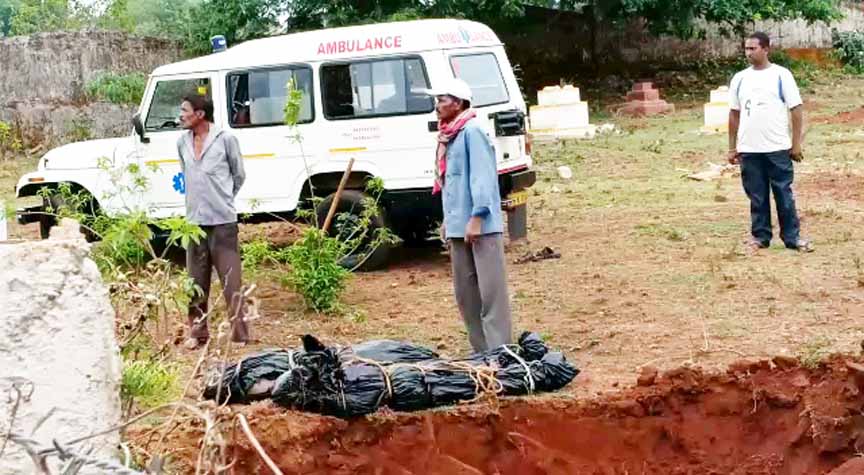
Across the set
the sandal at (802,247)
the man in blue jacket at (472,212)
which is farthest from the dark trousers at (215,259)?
the sandal at (802,247)

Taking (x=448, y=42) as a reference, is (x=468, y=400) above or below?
below

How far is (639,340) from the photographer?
760 centimetres

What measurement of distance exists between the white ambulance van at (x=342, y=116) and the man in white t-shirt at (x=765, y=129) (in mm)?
1971

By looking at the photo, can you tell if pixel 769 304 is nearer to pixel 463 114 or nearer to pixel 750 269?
pixel 750 269

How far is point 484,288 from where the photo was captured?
698 centimetres

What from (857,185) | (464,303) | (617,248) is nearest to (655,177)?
(857,185)

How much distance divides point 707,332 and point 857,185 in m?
7.16

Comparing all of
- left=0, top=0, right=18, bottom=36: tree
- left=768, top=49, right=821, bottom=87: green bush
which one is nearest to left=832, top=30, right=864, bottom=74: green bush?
left=768, top=49, right=821, bottom=87: green bush

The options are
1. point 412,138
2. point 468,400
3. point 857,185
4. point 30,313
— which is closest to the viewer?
point 30,313

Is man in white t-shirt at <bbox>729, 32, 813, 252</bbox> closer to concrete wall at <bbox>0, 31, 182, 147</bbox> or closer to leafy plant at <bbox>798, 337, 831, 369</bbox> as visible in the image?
leafy plant at <bbox>798, 337, 831, 369</bbox>

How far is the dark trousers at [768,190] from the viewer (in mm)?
9680

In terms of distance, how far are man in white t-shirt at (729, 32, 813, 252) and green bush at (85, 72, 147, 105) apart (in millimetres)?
13367

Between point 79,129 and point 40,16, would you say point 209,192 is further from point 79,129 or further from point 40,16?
point 40,16

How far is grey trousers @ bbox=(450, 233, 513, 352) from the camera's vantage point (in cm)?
693
